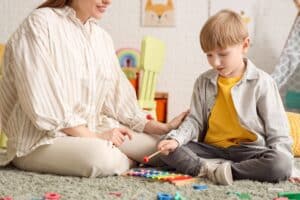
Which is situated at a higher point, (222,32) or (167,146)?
(222,32)

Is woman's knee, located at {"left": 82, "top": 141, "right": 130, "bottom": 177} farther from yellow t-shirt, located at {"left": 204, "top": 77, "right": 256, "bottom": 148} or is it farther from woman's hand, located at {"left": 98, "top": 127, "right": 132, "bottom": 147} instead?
yellow t-shirt, located at {"left": 204, "top": 77, "right": 256, "bottom": 148}

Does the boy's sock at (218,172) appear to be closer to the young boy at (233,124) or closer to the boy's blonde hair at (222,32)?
the young boy at (233,124)

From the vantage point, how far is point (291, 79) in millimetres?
2648

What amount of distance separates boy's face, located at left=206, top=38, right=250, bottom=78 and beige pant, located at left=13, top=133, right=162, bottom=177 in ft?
1.23

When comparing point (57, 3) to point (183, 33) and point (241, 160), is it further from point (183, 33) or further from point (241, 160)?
point (183, 33)

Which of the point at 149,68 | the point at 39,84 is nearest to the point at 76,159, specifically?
the point at 39,84

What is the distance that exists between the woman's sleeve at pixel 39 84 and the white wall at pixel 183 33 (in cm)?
130

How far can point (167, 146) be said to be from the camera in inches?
56.4

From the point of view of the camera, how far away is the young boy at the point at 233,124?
1374mm

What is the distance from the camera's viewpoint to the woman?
140cm

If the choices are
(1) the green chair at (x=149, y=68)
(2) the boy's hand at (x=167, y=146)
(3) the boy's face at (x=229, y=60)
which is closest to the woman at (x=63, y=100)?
(2) the boy's hand at (x=167, y=146)

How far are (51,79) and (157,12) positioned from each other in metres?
1.40

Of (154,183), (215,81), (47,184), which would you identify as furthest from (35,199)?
(215,81)

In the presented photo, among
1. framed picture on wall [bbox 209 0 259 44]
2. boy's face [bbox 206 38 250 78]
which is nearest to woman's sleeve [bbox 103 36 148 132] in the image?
boy's face [bbox 206 38 250 78]
